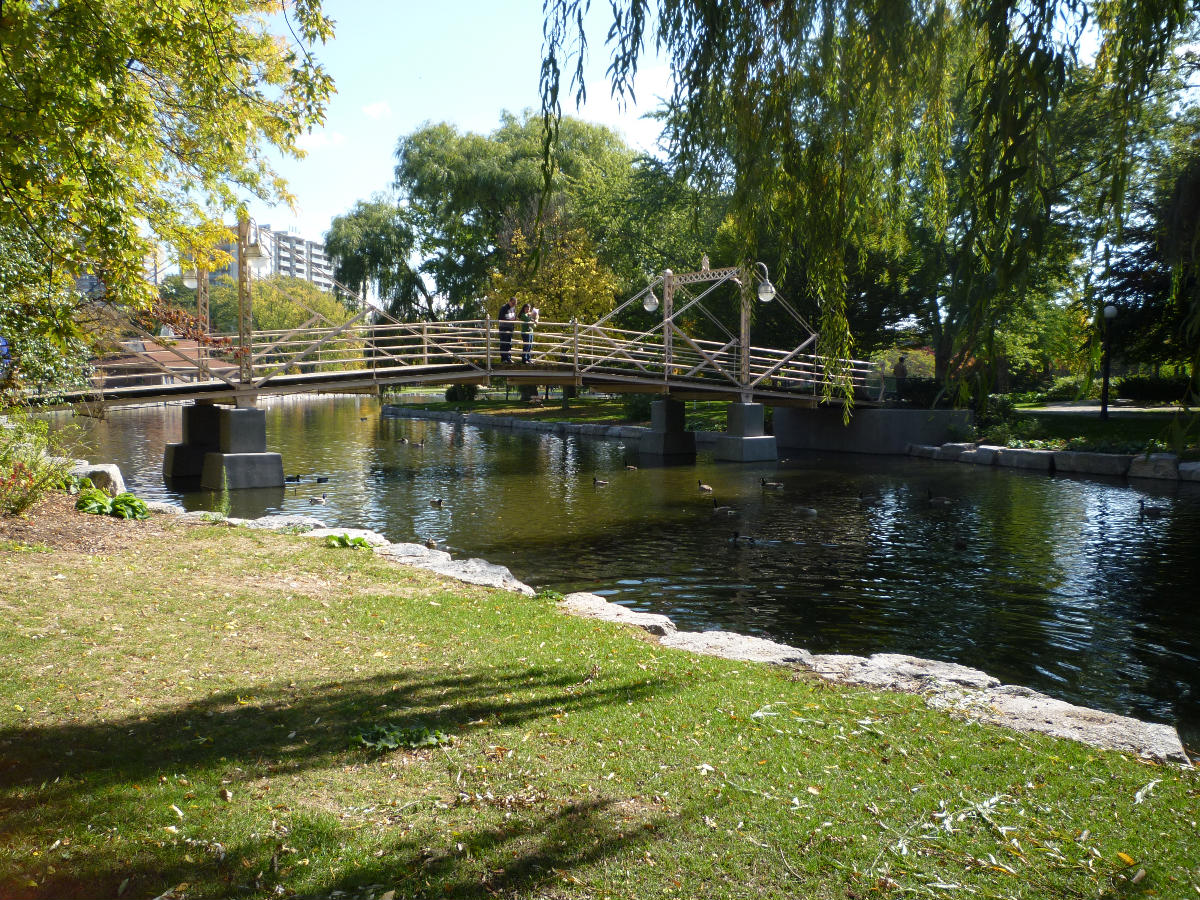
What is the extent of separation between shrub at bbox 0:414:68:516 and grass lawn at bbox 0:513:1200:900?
3.85 meters

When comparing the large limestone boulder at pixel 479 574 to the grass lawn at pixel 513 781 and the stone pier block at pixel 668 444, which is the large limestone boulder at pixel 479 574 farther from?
the stone pier block at pixel 668 444

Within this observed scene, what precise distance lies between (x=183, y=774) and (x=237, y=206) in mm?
10749

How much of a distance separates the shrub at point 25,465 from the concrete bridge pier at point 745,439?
1690 cm

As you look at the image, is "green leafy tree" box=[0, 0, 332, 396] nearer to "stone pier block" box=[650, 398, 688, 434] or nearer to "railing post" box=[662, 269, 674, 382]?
"railing post" box=[662, 269, 674, 382]

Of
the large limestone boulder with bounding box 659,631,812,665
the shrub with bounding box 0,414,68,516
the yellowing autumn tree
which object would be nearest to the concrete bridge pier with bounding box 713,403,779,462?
the yellowing autumn tree

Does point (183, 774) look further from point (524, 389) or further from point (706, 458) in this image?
point (524, 389)

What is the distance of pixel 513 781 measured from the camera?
3875 millimetres

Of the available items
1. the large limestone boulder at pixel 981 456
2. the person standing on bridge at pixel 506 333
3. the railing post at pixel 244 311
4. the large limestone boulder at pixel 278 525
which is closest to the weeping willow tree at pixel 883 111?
the large limestone boulder at pixel 278 525

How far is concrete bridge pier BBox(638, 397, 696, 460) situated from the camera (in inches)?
1005

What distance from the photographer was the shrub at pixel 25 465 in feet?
30.5

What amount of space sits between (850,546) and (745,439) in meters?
11.7

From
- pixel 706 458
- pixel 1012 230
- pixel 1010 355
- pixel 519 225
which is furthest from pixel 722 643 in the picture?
pixel 519 225

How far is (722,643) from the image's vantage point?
670 centimetres

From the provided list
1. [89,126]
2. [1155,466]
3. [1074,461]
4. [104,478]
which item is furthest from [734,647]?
[1074,461]
